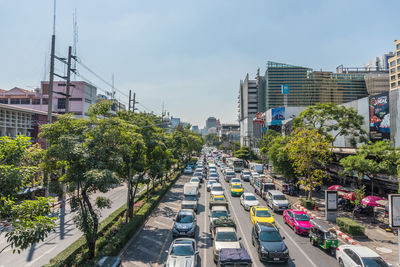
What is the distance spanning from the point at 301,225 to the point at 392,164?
1042 centimetres

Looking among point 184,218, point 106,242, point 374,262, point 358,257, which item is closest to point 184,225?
point 184,218

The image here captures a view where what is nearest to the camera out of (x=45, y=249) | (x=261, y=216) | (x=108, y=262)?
(x=108, y=262)

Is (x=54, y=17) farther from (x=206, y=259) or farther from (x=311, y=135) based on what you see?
(x=311, y=135)

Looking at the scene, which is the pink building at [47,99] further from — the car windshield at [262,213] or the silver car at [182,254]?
the silver car at [182,254]

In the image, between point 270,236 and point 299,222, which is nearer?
point 270,236

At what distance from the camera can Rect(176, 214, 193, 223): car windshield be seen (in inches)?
705

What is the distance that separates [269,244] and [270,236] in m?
0.67

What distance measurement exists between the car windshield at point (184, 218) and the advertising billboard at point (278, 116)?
6274 centimetres

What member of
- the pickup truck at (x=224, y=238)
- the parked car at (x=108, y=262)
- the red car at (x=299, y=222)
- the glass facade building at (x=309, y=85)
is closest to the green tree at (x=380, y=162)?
the red car at (x=299, y=222)

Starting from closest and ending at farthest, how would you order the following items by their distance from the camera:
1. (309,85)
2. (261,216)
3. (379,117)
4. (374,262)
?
(374,262)
(261,216)
(379,117)
(309,85)

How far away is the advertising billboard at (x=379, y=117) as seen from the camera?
28.3 meters

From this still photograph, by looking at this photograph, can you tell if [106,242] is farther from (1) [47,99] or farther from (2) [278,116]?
(2) [278,116]

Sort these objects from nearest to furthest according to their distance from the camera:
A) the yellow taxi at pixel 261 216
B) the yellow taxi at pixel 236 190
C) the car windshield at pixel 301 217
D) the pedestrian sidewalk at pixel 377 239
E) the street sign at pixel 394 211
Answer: the street sign at pixel 394 211 < the pedestrian sidewalk at pixel 377 239 < the yellow taxi at pixel 261 216 < the car windshield at pixel 301 217 < the yellow taxi at pixel 236 190

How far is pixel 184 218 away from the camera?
59.7 feet
